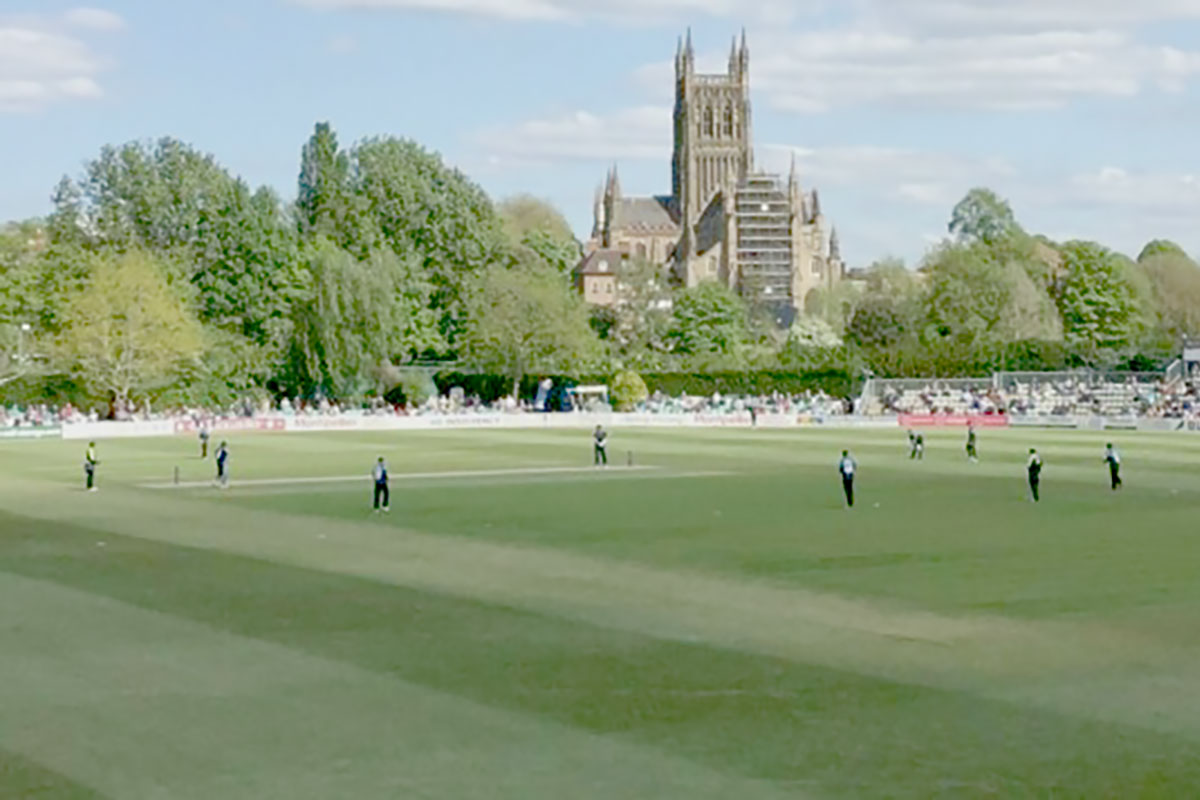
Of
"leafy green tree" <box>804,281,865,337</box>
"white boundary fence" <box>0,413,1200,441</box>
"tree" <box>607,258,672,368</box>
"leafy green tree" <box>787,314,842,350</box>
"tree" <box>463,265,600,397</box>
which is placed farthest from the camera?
"leafy green tree" <box>804,281,865,337</box>

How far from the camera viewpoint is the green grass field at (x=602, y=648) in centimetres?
1377

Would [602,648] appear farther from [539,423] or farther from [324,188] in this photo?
[324,188]

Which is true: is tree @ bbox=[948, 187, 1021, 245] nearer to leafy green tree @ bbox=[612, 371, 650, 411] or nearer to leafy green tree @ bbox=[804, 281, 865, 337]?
leafy green tree @ bbox=[804, 281, 865, 337]

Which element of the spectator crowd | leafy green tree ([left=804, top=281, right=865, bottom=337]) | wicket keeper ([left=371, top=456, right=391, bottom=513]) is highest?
leafy green tree ([left=804, top=281, right=865, bottom=337])

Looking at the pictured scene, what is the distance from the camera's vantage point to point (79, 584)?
83.1ft

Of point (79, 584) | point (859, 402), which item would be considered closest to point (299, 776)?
point (79, 584)

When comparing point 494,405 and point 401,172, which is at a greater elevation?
point 401,172

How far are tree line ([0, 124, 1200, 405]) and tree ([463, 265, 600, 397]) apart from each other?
0.14 meters

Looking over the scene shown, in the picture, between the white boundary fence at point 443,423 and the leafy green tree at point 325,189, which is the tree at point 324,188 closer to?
the leafy green tree at point 325,189

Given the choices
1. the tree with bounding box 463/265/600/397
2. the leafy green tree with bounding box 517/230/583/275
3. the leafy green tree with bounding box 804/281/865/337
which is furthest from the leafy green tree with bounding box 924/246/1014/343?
the leafy green tree with bounding box 517/230/583/275

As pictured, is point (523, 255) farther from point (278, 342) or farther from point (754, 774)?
point (754, 774)

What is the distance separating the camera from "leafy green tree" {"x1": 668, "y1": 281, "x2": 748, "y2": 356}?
450ft

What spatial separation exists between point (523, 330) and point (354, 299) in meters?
12.3

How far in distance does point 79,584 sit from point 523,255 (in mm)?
101143
